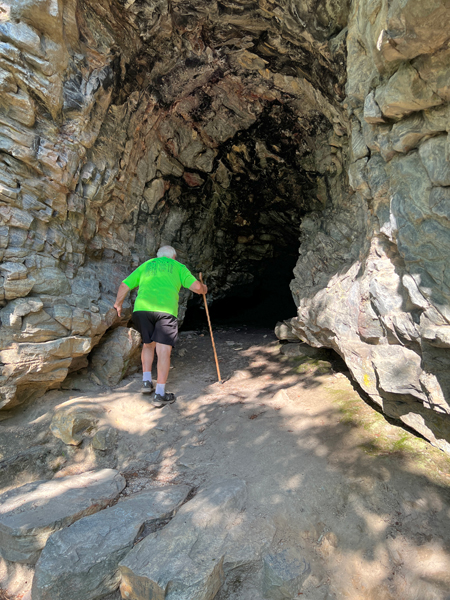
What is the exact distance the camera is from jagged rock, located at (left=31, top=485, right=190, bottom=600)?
2.20m

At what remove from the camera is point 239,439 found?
352 cm

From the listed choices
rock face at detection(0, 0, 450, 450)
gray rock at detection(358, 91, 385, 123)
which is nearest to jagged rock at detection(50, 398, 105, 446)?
rock face at detection(0, 0, 450, 450)

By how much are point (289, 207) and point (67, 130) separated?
16.9 ft

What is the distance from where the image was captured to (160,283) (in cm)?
472

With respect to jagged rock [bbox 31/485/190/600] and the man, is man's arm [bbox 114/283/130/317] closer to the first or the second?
the man

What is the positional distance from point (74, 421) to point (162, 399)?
1.05 m

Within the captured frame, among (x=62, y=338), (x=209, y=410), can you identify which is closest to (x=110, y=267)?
(x=62, y=338)

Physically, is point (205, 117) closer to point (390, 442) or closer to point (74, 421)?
point (74, 421)

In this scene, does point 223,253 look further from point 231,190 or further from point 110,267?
point 110,267

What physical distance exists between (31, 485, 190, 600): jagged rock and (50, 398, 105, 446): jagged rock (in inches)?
47.5

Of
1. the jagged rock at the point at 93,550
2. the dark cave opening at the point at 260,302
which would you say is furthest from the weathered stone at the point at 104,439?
the dark cave opening at the point at 260,302

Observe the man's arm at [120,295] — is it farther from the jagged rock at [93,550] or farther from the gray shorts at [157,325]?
the jagged rock at [93,550]

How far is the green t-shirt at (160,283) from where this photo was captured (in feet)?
15.2

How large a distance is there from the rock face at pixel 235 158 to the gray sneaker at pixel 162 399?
3.18 ft
